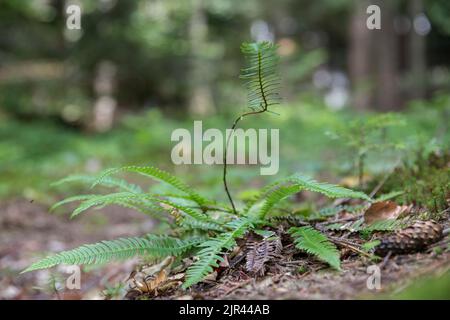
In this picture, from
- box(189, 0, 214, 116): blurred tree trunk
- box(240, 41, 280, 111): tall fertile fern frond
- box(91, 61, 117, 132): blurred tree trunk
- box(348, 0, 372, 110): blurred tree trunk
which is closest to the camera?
box(240, 41, 280, 111): tall fertile fern frond

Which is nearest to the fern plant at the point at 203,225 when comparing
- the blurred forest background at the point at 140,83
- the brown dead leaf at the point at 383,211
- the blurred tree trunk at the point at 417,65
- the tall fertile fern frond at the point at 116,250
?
the tall fertile fern frond at the point at 116,250

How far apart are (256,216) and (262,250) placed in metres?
0.31

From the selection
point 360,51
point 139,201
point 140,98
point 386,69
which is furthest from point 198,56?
point 139,201

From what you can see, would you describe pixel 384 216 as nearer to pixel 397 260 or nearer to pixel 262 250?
pixel 397 260

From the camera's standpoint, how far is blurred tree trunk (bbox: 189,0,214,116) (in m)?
11.4

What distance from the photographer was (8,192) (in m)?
6.21

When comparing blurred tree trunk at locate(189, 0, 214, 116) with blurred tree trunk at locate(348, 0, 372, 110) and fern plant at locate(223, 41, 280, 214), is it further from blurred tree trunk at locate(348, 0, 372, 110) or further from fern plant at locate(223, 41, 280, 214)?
fern plant at locate(223, 41, 280, 214)

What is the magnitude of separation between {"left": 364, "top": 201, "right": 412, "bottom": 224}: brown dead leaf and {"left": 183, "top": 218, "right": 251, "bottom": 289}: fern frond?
26.4 inches

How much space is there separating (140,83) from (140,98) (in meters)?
0.62

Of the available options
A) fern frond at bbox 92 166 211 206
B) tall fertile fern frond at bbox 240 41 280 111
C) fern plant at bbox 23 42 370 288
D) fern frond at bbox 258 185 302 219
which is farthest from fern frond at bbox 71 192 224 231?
tall fertile fern frond at bbox 240 41 280 111

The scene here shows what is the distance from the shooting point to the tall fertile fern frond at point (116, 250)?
2066 millimetres

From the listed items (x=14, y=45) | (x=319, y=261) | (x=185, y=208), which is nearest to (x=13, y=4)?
(x=14, y=45)

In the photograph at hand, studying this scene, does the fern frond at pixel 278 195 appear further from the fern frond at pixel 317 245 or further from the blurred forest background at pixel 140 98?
the blurred forest background at pixel 140 98

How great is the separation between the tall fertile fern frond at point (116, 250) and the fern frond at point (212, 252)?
160mm
